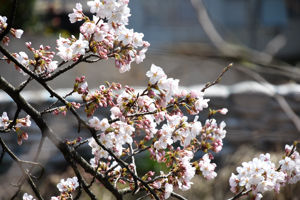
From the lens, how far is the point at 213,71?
21.0 ft

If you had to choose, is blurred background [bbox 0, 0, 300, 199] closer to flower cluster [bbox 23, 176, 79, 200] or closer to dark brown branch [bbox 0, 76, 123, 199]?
dark brown branch [bbox 0, 76, 123, 199]

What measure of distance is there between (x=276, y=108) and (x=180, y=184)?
348 cm

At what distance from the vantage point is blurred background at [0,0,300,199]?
1.32 m

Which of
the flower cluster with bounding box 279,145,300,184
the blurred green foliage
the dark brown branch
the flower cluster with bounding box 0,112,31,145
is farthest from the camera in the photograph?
the blurred green foliage

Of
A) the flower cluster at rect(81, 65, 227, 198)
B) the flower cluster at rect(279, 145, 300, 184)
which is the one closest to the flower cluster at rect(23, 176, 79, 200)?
the flower cluster at rect(81, 65, 227, 198)

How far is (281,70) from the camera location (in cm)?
103

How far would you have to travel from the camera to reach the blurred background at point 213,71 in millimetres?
1324

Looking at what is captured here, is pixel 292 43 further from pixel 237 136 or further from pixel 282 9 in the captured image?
pixel 237 136

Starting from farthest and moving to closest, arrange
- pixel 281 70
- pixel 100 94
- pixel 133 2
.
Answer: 1. pixel 133 2
2. pixel 100 94
3. pixel 281 70

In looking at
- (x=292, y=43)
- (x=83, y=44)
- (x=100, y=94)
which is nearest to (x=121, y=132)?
(x=100, y=94)

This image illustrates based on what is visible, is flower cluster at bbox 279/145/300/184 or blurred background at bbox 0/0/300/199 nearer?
blurred background at bbox 0/0/300/199

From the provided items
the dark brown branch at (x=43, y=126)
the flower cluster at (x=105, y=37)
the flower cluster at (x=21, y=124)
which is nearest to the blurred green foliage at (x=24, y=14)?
the flower cluster at (x=21, y=124)

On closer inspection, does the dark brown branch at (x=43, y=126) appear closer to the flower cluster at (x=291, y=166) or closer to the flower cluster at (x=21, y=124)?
the flower cluster at (x=21, y=124)

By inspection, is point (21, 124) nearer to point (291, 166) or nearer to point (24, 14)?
point (291, 166)
